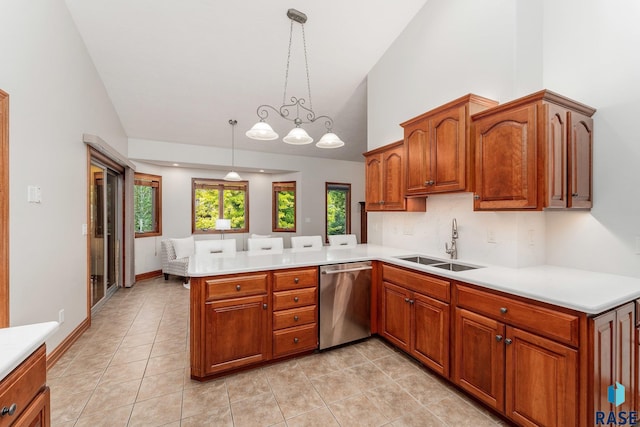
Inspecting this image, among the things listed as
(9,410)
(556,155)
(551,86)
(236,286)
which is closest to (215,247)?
(236,286)

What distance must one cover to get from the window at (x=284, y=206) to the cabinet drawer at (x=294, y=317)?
433 cm

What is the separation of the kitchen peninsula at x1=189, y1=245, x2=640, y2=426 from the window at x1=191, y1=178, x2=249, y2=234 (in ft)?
13.4

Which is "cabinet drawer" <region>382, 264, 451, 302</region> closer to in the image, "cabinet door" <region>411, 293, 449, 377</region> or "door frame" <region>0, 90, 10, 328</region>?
"cabinet door" <region>411, 293, 449, 377</region>

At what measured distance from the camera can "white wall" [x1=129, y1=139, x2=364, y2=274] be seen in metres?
5.45

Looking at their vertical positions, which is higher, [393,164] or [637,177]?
[393,164]

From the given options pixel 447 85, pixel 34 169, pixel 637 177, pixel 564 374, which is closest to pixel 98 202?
pixel 34 169

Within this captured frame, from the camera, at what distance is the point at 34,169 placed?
7.45 feet

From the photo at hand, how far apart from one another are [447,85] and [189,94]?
11.8 ft

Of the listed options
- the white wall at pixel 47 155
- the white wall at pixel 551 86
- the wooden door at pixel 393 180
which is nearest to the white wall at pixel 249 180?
the white wall at pixel 47 155

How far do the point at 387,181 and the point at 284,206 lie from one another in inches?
166

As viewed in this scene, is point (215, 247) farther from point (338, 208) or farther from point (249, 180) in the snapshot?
point (338, 208)

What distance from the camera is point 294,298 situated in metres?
2.50

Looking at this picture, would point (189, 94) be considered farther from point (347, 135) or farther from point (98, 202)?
point (347, 135)

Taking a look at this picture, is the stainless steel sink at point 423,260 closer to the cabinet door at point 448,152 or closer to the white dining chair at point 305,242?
the cabinet door at point 448,152
